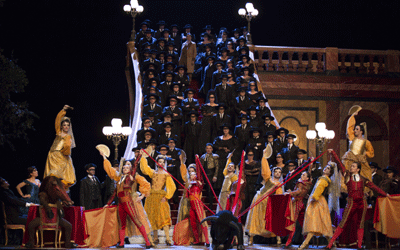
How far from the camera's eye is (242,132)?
1199 centimetres

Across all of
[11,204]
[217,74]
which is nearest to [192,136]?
[217,74]

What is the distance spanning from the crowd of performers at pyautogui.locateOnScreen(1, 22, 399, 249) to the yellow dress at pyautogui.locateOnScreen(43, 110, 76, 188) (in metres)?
0.02

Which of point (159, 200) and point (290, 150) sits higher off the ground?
point (290, 150)

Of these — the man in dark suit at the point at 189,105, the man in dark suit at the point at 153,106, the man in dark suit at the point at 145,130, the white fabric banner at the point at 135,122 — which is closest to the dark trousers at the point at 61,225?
the white fabric banner at the point at 135,122

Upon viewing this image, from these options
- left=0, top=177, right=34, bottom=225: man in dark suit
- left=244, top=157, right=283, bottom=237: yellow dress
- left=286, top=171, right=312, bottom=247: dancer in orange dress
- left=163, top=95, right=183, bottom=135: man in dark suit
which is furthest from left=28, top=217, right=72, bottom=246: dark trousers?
left=163, top=95, right=183, bottom=135: man in dark suit

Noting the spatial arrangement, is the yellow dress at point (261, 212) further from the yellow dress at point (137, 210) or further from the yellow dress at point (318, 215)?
the yellow dress at point (137, 210)

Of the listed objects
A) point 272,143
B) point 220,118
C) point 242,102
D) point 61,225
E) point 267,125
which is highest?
point 242,102

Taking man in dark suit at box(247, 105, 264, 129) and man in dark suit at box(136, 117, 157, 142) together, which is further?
man in dark suit at box(247, 105, 264, 129)

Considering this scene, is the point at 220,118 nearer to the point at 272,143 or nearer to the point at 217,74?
the point at 272,143

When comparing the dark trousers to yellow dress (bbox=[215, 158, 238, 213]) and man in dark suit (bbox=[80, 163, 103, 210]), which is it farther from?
yellow dress (bbox=[215, 158, 238, 213])

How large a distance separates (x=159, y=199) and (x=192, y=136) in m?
2.72

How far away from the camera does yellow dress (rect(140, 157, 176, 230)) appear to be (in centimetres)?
944

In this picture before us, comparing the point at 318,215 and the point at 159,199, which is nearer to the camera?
the point at 318,215

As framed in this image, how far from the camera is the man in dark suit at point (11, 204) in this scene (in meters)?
8.93
